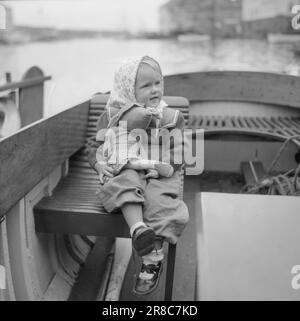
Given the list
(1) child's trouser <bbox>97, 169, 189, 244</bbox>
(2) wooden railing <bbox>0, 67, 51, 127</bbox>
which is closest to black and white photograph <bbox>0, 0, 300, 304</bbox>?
(1) child's trouser <bbox>97, 169, 189, 244</bbox>

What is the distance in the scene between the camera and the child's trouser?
151cm

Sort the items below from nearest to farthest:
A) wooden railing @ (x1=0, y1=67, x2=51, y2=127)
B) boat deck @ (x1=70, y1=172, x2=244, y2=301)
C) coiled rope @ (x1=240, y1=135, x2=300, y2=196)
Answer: boat deck @ (x1=70, y1=172, x2=244, y2=301) < coiled rope @ (x1=240, y1=135, x2=300, y2=196) < wooden railing @ (x1=0, y1=67, x2=51, y2=127)

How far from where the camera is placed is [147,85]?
1714 millimetres

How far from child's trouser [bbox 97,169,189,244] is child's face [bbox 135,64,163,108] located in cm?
33

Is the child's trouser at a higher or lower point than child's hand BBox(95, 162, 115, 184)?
lower

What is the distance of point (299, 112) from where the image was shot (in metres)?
3.84

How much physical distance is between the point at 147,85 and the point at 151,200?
1.66 feet

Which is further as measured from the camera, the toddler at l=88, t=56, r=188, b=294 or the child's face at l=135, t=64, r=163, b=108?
the child's face at l=135, t=64, r=163, b=108

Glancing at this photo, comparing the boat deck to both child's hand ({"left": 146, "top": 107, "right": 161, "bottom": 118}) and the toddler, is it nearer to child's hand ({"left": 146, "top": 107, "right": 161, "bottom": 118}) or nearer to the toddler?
the toddler

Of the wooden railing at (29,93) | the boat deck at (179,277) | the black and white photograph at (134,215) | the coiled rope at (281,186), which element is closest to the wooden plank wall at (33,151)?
the black and white photograph at (134,215)

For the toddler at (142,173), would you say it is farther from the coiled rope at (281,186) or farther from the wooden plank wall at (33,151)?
the coiled rope at (281,186)

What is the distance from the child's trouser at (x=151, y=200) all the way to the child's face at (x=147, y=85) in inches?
12.9
